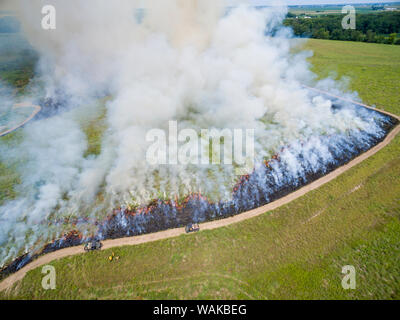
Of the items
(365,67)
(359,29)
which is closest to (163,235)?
Result: (365,67)

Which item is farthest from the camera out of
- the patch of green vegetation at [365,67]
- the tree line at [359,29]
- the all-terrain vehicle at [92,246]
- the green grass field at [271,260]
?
the tree line at [359,29]

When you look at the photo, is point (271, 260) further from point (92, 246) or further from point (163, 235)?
point (92, 246)

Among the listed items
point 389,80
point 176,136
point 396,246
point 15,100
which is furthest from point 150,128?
point 389,80

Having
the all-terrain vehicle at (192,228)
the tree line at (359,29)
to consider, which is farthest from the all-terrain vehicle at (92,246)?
the tree line at (359,29)

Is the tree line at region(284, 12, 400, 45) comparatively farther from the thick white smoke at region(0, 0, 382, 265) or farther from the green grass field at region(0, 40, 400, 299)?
the green grass field at region(0, 40, 400, 299)

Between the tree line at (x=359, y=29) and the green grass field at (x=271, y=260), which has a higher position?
the tree line at (x=359, y=29)

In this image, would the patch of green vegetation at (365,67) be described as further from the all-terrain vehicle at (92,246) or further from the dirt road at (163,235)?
the all-terrain vehicle at (92,246)
